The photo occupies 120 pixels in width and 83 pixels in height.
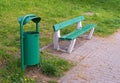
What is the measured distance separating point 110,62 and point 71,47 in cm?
92

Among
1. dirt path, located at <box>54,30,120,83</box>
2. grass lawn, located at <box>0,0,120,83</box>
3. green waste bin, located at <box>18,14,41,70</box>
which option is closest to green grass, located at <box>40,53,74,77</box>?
dirt path, located at <box>54,30,120,83</box>

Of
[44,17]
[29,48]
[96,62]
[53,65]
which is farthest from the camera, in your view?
[44,17]

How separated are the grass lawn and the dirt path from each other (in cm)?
80

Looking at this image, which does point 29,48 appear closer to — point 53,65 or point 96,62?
point 53,65

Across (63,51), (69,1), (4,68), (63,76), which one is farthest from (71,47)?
(69,1)

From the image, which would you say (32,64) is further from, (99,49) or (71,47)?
(99,49)

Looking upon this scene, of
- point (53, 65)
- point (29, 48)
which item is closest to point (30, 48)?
point (29, 48)

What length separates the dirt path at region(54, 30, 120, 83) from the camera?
5.91 meters

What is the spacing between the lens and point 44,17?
10727 millimetres

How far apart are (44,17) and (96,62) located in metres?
4.24

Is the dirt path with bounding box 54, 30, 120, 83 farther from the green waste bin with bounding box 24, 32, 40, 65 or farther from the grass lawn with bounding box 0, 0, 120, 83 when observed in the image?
the grass lawn with bounding box 0, 0, 120, 83

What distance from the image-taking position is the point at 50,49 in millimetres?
7410

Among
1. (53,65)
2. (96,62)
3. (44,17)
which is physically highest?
(44,17)

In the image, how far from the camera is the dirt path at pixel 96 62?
5.91 m
